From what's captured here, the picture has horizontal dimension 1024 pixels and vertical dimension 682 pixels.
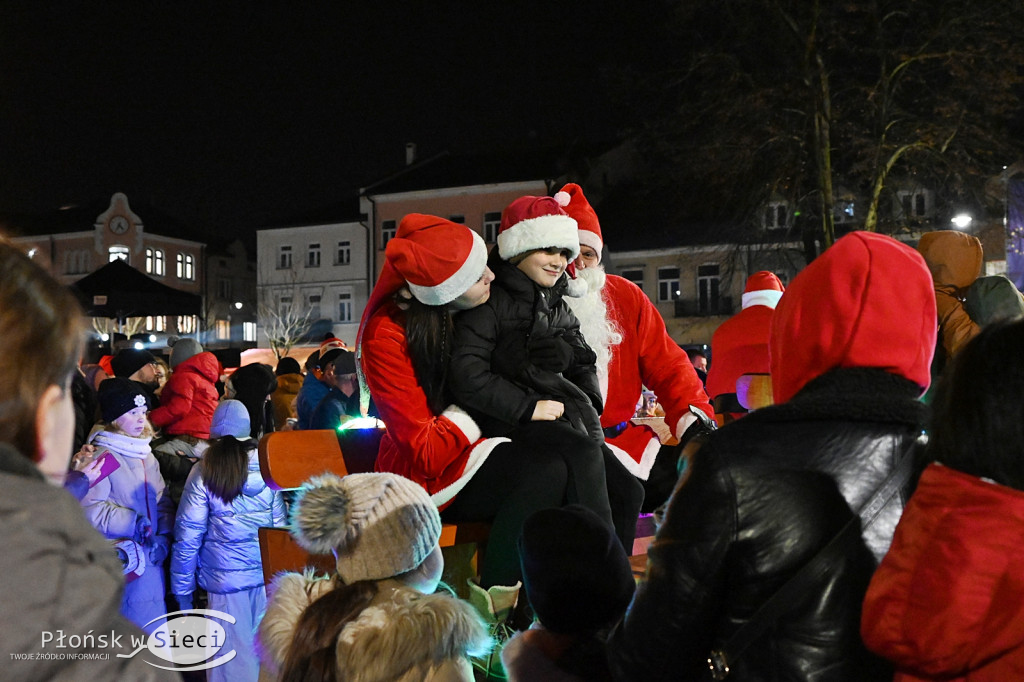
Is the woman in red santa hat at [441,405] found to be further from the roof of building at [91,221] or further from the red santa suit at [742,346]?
the roof of building at [91,221]

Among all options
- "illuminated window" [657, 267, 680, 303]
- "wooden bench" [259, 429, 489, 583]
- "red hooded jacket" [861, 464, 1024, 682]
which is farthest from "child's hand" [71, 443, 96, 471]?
"illuminated window" [657, 267, 680, 303]

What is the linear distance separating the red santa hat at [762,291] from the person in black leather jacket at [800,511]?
363 centimetres

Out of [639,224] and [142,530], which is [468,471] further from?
[639,224]

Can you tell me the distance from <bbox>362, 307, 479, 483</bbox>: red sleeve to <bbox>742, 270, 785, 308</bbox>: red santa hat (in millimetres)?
2665

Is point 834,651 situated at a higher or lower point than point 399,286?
lower

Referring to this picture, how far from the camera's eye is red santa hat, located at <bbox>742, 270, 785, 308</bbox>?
541 cm

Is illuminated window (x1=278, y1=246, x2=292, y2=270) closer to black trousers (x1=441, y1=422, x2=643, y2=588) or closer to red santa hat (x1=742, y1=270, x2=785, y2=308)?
red santa hat (x1=742, y1=270, x2=785, y2=308)

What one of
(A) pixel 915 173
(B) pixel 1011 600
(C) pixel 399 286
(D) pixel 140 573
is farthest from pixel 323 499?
(A) pixel 915 173

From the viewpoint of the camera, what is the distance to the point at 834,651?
1.66m

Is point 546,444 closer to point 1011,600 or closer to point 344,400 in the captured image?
point 1011,600

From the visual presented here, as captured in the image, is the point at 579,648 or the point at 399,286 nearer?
the point at 579,648

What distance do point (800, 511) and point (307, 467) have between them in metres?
2.39

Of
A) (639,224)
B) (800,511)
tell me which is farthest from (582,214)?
(639,224)

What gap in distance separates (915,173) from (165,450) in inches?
718
